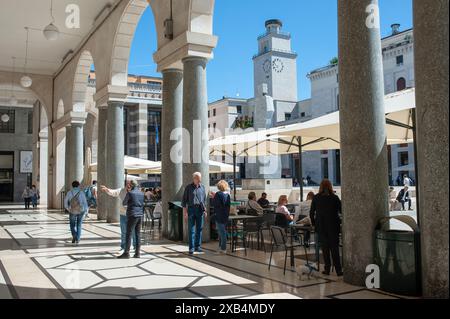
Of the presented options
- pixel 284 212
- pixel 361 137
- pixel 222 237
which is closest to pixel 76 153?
pixel 222 237

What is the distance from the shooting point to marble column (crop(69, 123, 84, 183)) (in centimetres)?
2048

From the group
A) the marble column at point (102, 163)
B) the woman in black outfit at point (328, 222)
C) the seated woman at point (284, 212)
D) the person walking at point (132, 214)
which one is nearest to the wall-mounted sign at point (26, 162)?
the marble column at point (102, 163)

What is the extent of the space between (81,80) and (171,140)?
11.0 m

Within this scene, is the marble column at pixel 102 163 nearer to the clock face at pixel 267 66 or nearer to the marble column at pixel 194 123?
the marble column at pixel 194 123

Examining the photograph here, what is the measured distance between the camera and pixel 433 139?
463cm

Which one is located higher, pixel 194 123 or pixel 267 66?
pixel 267 66

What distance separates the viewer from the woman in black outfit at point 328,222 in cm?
648

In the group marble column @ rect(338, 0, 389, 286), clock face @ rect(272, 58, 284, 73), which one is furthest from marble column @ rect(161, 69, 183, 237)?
clock face @ rect(272, 58, 284, 73)

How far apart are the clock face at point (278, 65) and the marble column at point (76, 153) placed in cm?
4810

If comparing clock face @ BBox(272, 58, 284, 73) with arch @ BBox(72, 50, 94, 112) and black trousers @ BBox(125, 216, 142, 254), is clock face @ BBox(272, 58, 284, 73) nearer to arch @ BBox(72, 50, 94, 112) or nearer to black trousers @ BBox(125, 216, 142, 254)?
arch @ BBox(72, 50, 94, 112)

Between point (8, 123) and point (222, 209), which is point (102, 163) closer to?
point (222, 209)

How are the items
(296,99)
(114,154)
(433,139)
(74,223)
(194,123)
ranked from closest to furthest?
(433,139)
(194,123)
(74,223)
(114,154)
(296,99)

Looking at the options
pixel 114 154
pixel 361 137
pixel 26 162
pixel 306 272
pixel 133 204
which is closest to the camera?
pixel 361 137

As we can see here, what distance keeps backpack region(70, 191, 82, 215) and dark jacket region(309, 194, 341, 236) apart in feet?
18.7
